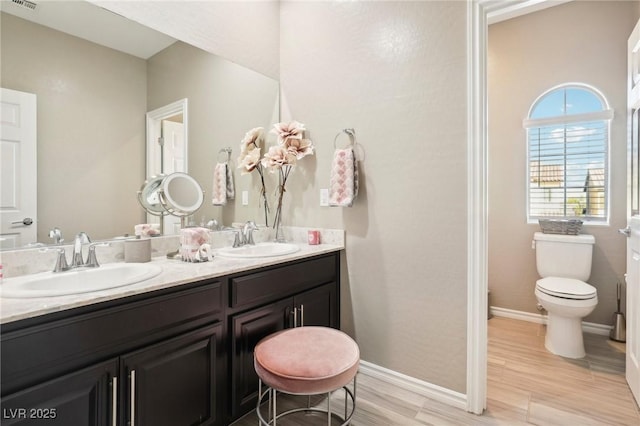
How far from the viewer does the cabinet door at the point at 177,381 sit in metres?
1.15

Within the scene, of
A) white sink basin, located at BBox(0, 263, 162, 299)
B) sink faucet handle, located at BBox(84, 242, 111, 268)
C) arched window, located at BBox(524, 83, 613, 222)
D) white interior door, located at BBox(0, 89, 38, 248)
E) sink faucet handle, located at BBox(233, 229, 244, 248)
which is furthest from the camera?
arched window, located at BBox(524, 83, 613, 222)

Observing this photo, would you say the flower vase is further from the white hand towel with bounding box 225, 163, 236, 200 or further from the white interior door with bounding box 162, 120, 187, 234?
the white interior door with bounding box 162, 120, 187, 234

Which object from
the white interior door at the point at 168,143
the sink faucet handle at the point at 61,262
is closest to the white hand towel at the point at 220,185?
the white interior door at the point at 168,143

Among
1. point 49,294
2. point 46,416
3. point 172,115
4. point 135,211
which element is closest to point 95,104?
point 172,115

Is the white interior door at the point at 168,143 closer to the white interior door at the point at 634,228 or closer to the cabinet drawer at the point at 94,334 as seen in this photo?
the cabinet drawer at the point at 94,334

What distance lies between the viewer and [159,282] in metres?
1.21

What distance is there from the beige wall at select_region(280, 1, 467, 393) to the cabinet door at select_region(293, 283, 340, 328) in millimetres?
128

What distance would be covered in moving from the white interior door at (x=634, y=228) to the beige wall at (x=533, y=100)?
0.94 meters

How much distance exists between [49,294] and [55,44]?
1134mm

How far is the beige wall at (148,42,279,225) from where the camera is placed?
1.87m

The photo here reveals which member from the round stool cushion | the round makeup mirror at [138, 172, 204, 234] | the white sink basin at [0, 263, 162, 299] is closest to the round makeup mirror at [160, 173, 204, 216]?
the round makeup mirror at [138, 172, 204, 234]

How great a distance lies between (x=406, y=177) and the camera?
1.94 m

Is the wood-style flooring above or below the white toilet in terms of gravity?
below

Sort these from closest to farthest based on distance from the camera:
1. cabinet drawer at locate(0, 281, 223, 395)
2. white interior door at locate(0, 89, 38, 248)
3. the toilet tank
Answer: cabinet drawer at locate(0, 281, 223, 395)
white interior door at locate(0, 89, 38, 248)
the toilet tank
